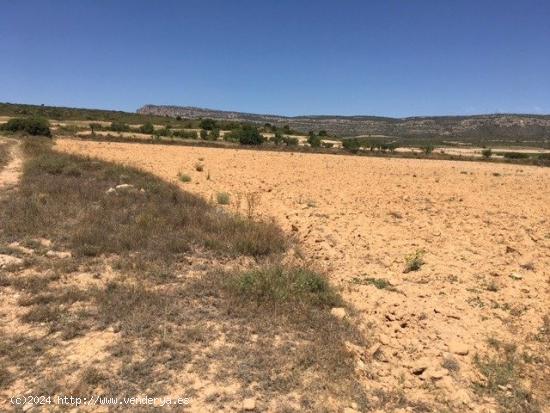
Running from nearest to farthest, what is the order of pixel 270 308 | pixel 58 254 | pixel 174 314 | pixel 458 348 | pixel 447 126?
pixel 458 348
pixel 174 314
pixel 270 308
pixel 58 254
pixel 447 126

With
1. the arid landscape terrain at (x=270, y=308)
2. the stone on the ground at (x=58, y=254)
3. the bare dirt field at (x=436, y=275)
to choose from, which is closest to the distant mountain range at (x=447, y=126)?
the bare dirt field at (x=436, y=275)

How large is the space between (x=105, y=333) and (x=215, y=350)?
1.14 metres

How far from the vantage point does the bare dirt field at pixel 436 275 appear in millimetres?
4371

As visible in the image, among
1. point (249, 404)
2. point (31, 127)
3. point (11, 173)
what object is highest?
point (31, 127)

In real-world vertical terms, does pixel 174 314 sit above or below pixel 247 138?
below

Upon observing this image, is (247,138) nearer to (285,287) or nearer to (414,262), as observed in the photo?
(414,262)

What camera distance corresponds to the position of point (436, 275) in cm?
664

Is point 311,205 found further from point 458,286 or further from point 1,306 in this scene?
point 1,306

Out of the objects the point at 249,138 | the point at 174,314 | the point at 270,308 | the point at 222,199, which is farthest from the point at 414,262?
the point at 249,138

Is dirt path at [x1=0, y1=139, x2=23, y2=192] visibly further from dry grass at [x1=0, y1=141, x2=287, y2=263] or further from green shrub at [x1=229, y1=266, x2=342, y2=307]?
green shrub at [x1=229, y1=266, x2=342, y2=307]

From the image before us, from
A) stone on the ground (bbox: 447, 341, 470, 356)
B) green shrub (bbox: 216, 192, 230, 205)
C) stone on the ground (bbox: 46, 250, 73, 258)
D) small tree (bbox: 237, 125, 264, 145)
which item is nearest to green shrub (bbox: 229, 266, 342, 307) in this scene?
stone on the ground (bbox: 447, 341, 470, 356)

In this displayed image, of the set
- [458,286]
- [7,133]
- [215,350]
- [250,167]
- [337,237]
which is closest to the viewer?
[215,350]

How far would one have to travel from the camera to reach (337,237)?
874 centimetres

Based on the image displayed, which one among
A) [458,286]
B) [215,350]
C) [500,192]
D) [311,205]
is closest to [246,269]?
[215,350]
